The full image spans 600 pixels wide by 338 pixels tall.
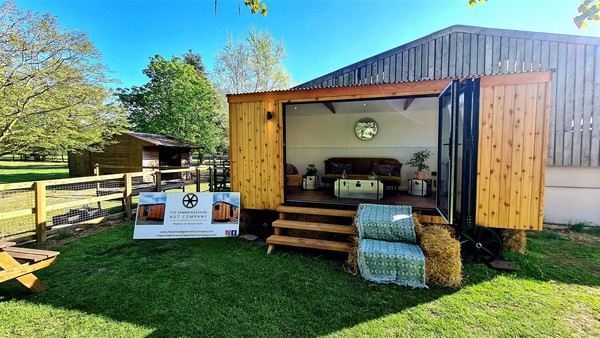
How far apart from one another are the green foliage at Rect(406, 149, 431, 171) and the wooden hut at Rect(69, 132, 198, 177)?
40.3 ft

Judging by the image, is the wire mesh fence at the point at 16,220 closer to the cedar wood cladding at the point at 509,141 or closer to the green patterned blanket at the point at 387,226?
the green patterned blanket at the point at 387,226

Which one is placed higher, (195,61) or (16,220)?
(195,61)

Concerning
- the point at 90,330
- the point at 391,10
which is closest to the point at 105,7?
the point at 391,10

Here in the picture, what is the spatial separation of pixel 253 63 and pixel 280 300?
15317mm

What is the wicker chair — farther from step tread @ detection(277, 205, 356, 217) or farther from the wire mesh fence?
the wire mesh fence

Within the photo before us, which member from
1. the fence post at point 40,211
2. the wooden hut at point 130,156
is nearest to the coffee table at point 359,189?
the fence post at point 40,211

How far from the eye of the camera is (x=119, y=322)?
235cm

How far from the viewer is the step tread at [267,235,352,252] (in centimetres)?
380

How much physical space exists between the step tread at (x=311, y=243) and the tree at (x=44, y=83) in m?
8.07

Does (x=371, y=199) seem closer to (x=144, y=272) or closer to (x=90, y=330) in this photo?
(x=144, y=272)

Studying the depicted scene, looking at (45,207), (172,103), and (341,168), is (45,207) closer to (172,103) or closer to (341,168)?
(341,168)

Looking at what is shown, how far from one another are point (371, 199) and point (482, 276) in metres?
2.23

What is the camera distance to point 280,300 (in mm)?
2732

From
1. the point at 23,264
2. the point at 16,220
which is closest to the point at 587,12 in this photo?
the point at 23,264
